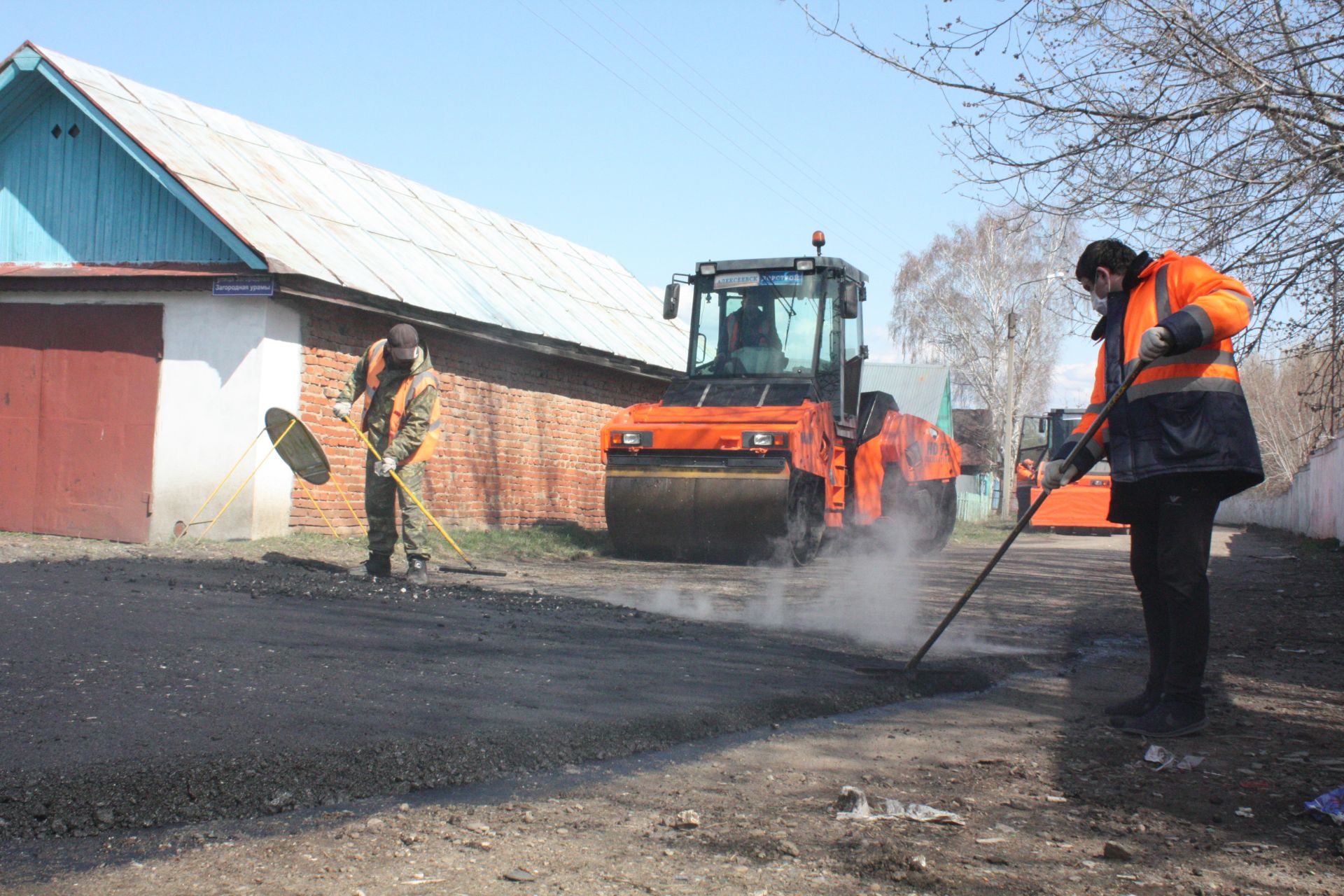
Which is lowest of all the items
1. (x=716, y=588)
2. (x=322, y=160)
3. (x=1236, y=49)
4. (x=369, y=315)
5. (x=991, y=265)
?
(x=716, y=588)

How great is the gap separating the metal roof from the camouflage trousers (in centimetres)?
366

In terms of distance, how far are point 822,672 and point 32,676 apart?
3143 millimetres

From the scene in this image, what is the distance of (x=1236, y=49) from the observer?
7.12 metres

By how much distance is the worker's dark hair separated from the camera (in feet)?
15.1

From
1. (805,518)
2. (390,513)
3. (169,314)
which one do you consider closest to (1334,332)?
(805,518)

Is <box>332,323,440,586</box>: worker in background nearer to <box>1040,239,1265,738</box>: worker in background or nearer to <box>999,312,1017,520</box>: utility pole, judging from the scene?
<box>1040,239,1265,738</box>: worker in background

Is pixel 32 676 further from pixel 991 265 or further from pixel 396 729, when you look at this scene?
pixel 991 265

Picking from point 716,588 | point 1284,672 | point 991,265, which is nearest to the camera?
point 1284,672

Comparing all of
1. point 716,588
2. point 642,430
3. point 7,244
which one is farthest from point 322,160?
point 716,588

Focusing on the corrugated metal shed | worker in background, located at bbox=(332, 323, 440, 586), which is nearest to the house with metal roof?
worker in background, located at bbox=(332, 323, 440, 586)

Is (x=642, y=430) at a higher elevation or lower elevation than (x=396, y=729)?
higher

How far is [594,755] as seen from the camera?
3570mm

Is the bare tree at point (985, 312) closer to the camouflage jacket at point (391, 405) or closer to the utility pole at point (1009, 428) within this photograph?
the utility pole at point (1009, 428)

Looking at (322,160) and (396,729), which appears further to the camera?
(322,160)
